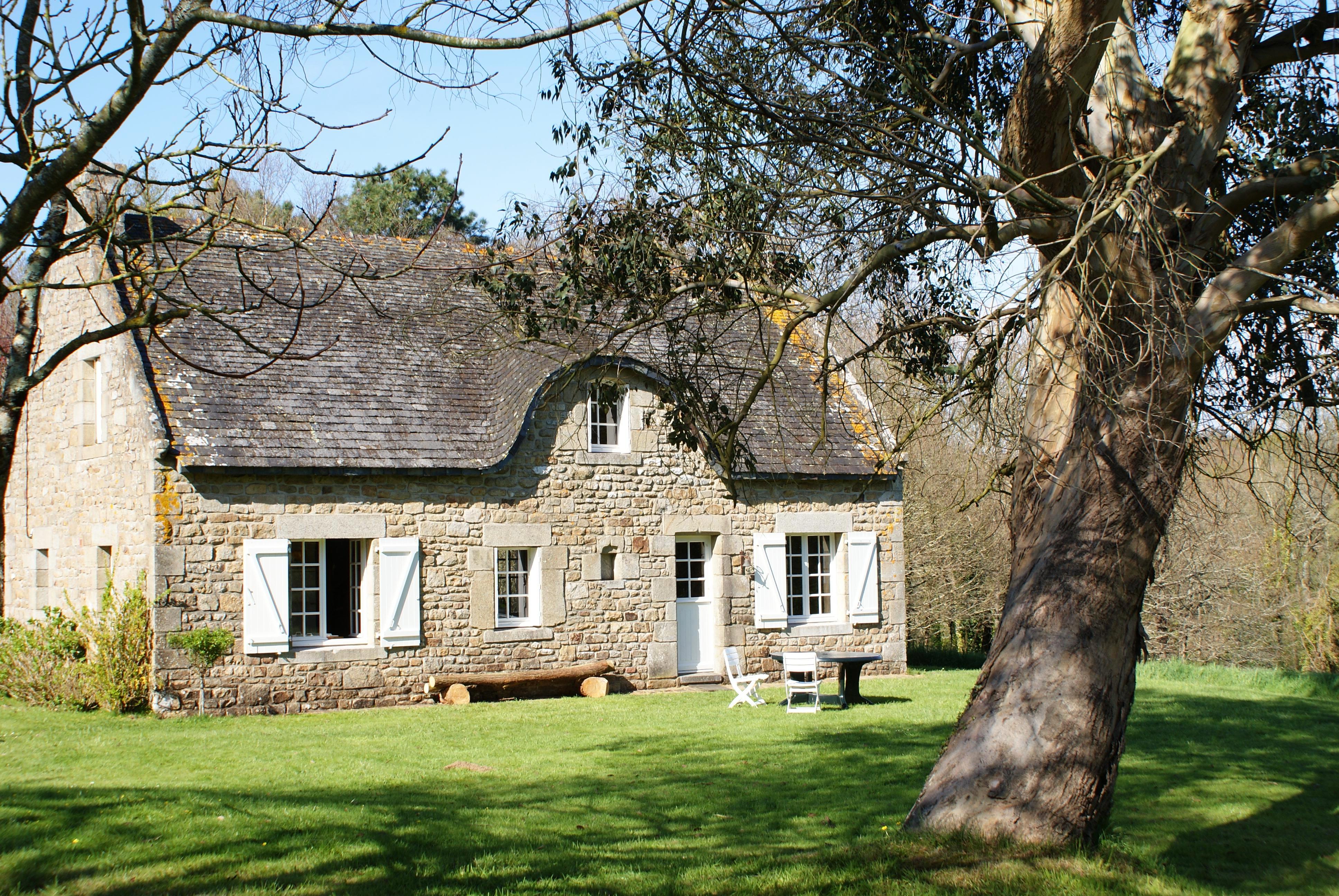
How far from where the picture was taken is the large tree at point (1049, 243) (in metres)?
5.96

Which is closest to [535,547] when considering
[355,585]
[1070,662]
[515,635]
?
[515,635]

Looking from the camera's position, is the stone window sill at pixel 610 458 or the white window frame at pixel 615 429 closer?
the stone window sill at pixel 610 458

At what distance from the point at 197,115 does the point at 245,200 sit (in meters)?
23.3

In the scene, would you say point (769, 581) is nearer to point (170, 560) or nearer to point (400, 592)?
point (400, 592)

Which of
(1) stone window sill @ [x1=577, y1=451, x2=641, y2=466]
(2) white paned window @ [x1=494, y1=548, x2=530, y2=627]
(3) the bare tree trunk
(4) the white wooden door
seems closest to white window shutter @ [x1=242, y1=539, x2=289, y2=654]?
(2) white paned window @ [x1=494, y1=548, x2=530, y2=627]

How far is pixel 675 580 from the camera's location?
15867mm

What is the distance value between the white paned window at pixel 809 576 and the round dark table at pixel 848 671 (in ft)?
8.40

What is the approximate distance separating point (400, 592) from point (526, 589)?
1922mm

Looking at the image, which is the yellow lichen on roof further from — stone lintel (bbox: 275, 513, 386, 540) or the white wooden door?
stone lintel (bbox: 275, 513, 386, 540)

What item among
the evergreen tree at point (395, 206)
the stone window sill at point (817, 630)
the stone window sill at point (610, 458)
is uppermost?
the evergreen tree at point (395, 206)

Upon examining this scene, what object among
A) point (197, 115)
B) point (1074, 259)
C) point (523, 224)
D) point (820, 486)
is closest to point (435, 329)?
point (820, 486)

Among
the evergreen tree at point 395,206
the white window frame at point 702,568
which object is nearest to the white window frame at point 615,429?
the white window frame at point 702,568

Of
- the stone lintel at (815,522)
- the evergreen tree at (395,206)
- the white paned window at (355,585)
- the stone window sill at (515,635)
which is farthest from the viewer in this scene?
the evergreen tree at (395,206)

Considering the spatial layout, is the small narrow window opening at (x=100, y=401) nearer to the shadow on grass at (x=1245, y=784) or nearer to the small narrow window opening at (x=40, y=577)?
the small narrow window opening at (x=40, y=577)
